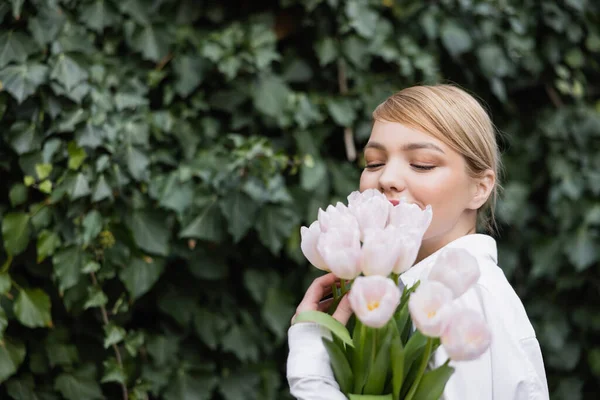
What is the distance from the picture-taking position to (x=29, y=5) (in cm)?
184

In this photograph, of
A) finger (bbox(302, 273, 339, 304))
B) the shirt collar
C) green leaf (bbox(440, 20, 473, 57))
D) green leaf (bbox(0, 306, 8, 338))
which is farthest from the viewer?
green leaf (bbox(440, 20, 473, 57))

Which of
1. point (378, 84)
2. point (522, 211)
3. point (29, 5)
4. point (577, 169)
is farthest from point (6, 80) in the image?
point (577, 169)

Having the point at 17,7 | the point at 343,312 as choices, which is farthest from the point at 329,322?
the point at 17,7

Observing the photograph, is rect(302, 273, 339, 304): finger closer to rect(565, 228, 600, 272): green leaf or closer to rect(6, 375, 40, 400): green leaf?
rect(6, 375, 40, 400): green leaf

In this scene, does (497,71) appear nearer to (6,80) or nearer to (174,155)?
(174,155)

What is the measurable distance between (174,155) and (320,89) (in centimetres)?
55

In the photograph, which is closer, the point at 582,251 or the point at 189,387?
the point at 189,387

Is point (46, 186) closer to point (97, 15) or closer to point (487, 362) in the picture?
point (97, 15)

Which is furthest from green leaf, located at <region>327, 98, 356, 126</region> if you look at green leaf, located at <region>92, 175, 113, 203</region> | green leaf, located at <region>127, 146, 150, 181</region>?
green leaf, located at <region>92, 175, 113, 203</region>

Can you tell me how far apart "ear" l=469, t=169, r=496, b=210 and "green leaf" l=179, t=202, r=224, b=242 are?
0.84 metres

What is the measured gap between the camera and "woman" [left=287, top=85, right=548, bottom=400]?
1.05 m

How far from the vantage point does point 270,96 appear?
2.12 meters

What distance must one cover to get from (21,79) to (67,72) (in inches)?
4.4

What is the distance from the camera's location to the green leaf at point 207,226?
193 centimetres
